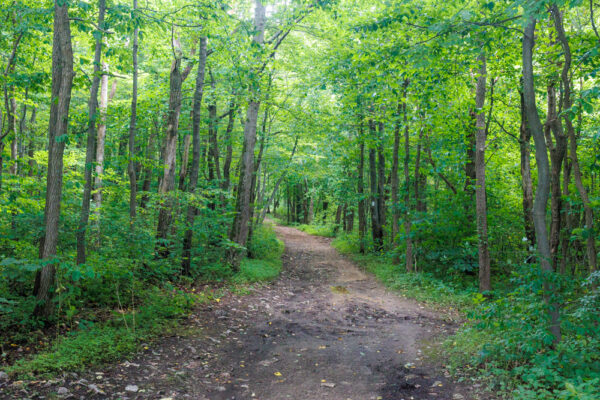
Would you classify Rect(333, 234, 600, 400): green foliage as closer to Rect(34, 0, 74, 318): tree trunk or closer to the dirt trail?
the dirt trail

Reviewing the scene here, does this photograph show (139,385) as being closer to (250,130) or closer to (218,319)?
(218,319)

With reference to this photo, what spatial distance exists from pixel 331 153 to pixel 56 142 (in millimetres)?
13371

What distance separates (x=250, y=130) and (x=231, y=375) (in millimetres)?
8249

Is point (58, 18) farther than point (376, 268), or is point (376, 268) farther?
point (376, 268)

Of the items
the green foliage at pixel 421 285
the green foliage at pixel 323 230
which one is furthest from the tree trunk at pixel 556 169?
the green foliage at pixel 323 230

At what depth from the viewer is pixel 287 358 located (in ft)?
18.9

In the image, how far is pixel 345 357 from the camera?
5816 millimetres

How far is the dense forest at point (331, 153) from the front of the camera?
470 centimetres

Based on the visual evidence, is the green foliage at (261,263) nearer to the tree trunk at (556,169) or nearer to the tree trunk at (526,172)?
the tree trunk at (556,169)

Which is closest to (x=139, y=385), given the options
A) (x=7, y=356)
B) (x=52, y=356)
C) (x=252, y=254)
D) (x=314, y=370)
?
(x=52, y=356)

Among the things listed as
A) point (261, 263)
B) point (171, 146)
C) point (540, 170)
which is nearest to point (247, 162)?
point (171, 146)

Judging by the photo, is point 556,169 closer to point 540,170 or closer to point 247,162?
point 540,170

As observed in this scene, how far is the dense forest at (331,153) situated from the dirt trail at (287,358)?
1.64 feet

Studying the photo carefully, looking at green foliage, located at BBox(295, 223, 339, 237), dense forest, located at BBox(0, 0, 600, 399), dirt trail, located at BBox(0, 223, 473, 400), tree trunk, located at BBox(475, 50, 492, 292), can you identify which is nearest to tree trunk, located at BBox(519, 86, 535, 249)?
dense forest, located at BBox(0, 0, 600, 399)
